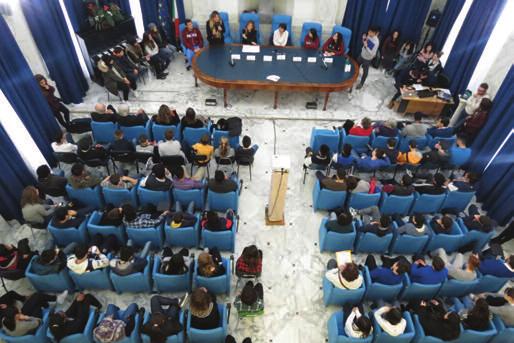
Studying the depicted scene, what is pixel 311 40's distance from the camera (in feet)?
29.9

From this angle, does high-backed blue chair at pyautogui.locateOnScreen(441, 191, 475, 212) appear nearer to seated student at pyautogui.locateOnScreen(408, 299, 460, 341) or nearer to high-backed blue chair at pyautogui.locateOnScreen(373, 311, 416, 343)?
seated student at pyautogui.locateOnScreen(408, 299, 460, 341)

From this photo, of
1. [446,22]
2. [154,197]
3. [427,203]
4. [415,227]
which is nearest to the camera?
[415,227]

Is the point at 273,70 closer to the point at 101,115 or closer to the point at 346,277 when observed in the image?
the point at 101,115

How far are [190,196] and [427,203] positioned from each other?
3.76 m

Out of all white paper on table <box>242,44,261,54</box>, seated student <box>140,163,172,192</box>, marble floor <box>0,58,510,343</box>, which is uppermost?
white paper on table <box>242,44,261,54</box>

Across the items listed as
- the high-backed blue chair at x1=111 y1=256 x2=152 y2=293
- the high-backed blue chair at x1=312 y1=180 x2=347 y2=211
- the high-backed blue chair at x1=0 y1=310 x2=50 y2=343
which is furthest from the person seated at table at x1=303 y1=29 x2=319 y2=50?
the high-backed blue chair at x1=0 y1=310 x2=50 y2=343

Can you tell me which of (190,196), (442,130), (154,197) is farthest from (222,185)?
(442,130)

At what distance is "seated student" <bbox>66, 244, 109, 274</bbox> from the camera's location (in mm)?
4684

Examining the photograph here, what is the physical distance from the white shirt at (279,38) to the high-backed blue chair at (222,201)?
491 cm

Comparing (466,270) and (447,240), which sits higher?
(466,270)

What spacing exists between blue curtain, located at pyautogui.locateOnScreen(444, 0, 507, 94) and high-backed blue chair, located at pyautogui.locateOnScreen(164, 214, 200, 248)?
21.0ft

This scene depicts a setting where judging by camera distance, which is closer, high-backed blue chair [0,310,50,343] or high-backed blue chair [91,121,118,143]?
high-backed blue chair [0,310,50,343]

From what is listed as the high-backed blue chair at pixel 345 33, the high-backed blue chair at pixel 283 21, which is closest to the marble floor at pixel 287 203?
the high-backed blue chair at pixel 345 33

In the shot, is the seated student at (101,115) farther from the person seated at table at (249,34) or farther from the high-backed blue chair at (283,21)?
the high-backed blue chair at (283,21)
